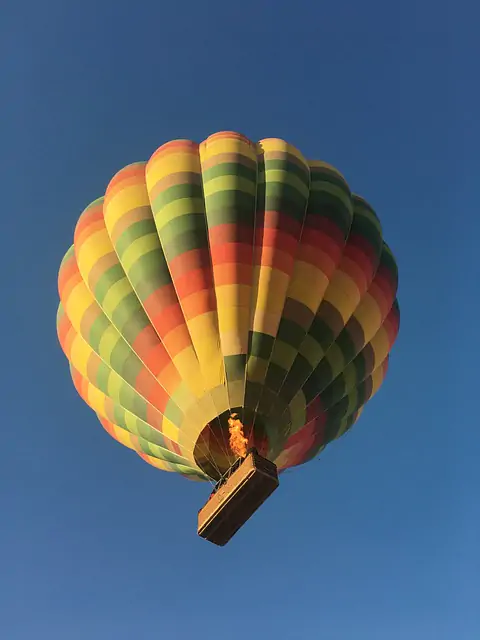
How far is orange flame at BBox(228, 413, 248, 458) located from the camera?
10140mm

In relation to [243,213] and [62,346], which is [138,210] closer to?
[243,213]

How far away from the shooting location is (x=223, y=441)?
10.4 m

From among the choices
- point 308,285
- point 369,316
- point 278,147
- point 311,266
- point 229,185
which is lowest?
point 308,285

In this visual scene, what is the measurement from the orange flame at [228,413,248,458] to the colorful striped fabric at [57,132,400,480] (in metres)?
0.11

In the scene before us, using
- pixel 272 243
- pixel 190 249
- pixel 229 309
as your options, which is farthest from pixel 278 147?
pixel 229 309

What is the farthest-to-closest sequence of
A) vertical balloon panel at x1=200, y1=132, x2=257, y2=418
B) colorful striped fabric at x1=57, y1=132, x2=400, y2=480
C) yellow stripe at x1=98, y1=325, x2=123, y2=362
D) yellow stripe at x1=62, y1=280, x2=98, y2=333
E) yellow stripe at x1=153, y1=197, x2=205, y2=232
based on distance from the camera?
yellow stripe at x1=62, y1=280, x2=98, y2=333
yellow stripe at x1=98, y1=325, x2=123, y2=362
yellow stripe at x1=153, y1=197, x2=205, y2=232
colorful striped fabric at x1=57, y1=132, x2=400, y2=480
vertical balloon panel at x1=200, y1=132, x2=257, y2=418

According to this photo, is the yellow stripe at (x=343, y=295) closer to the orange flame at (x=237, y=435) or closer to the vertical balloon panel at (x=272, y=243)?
the vertical balloon panel at (x=272, y=243)

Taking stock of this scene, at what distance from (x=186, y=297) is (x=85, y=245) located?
272 cm

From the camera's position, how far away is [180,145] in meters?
12.6

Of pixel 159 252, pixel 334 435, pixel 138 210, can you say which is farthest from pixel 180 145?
pixel 334 435

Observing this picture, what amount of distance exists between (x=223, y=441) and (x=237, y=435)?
300 mm

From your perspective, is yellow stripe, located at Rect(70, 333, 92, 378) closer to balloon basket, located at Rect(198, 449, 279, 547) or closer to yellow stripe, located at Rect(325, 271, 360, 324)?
balloon basket, located at Rect(198, 449, 279, 547)

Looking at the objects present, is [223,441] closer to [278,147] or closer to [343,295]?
[343,295]


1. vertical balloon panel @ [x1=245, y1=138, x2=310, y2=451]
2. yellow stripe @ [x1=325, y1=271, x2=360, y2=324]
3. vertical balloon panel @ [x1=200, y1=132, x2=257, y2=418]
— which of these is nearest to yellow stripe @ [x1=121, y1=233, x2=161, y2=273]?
vertical balloon panel @ [x1=200, y1=132, x2=257, y2=418]
